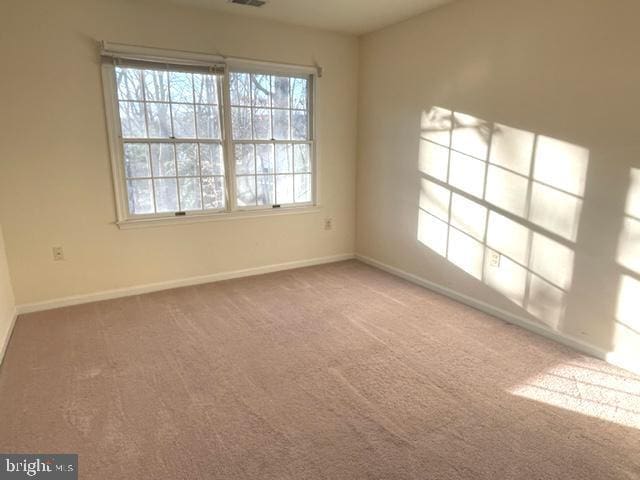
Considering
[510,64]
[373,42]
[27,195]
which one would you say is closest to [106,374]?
[27,195]

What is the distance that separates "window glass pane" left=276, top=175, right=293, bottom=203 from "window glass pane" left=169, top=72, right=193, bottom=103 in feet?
3.86

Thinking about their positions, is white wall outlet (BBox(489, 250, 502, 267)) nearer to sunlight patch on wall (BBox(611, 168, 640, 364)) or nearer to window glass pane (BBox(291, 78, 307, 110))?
sunlight patch on wall (BBox(611, 168, 640, 364))

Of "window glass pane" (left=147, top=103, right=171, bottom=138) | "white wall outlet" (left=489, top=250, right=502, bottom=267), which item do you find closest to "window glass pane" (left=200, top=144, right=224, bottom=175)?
"window glass pane" (left=147, top=103, right=171, bottom=138)

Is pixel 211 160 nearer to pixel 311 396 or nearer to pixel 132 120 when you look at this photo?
pixel 132 120

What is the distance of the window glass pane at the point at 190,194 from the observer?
12.5 feet

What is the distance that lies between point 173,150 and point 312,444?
113 inches

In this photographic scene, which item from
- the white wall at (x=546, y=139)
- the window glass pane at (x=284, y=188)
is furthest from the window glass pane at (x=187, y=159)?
the white wall at (x=546, y=139)

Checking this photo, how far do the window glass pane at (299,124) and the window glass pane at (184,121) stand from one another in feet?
3.45

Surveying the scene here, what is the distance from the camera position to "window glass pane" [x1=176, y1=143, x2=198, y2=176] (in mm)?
3727

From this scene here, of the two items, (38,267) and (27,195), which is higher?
A: (27,195)

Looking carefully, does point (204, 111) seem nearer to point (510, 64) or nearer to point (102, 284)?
point (102, 284)

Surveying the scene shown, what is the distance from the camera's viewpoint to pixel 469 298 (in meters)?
3.50

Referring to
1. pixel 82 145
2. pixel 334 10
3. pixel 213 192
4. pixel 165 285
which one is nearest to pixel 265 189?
pixel 213 192

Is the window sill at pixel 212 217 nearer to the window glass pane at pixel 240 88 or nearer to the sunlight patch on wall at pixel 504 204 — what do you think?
the window glass pane at pixel 240 88
